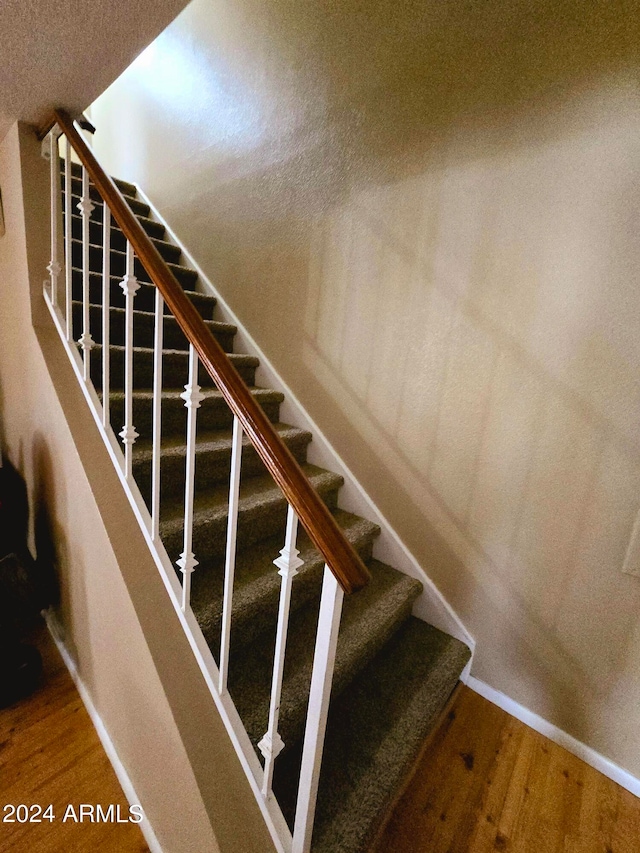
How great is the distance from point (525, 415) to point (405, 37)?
1.71 meters

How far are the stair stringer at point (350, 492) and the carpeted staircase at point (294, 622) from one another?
5cm

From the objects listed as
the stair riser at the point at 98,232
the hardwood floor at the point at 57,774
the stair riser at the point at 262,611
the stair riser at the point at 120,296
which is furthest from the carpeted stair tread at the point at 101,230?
the hardwood floor at the point at 57,774

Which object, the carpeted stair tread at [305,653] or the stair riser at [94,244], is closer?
the carpeted stair tread at [305,653]

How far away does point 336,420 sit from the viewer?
204cm

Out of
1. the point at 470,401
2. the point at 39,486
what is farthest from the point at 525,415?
the point at 39,486

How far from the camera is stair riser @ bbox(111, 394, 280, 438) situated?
4.70 feet

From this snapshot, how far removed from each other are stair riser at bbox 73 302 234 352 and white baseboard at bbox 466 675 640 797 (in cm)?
226

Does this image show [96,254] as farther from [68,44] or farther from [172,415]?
[68,44]

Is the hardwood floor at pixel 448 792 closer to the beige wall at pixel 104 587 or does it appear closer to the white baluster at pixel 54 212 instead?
the beige wall at pixel 104 587

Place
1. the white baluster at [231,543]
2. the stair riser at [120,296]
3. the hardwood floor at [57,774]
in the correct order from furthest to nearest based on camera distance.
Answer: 1. the stair riser at [120,296]
2. the hardwood floor at [57,774]
3. the white baluster at [231,543]

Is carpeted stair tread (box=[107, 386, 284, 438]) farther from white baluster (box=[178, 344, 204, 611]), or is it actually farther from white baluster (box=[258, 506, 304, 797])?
white baluster (box=[258, 506, 304, 797])

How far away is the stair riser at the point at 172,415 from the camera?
4.70 feet

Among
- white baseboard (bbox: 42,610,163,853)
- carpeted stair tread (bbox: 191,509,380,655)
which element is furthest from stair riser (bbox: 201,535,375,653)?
white baseboard (bbox: 42,610,163,853)

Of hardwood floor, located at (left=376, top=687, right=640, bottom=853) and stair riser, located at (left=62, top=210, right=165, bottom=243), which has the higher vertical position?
stair riser, located at (left=62, top=210, right=165, bottom=243)
